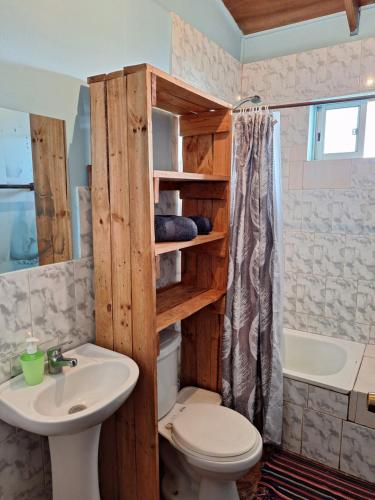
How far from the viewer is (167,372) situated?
1807 millimetres

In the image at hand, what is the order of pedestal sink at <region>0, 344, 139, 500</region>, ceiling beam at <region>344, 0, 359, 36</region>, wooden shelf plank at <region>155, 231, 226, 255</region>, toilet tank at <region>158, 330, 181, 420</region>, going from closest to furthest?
pedestal sink at <region>0, 344, 139, 500</region>
wooden shelf plank at <region>155, 231, 226, 255</region>
toilet tank at <region>158, 330, 181, 420</region>
ceiling beam at <region>344, 0, 359, 36</region>

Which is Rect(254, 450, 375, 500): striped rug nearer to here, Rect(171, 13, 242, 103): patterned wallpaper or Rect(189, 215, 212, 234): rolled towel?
Rect(189, 215, 212, 234): rolled towel

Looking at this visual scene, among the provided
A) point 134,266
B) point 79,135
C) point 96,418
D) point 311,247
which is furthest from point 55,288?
point 311,247

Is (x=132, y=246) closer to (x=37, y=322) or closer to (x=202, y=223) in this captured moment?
(x=37, y=322)

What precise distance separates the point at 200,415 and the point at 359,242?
1.69 m

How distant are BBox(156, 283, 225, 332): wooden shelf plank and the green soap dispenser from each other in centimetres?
47

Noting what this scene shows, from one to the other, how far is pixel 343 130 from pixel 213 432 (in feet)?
7.59

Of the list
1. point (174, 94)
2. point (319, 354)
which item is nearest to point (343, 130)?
point (174, 94)

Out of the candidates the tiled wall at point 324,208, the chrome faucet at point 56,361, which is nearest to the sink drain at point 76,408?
the chrome faucet at point 56,361

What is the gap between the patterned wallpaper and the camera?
→ 201cm

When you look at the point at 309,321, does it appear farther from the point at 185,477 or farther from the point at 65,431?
the point at 65,431

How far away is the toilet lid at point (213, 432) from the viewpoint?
1536mm

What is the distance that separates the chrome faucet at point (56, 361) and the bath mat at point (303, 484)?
123 cm

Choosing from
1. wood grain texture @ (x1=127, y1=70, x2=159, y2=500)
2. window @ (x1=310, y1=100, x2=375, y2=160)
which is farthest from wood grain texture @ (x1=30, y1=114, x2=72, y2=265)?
window @ (x1=310, y1=100, x2=375, y2=160)
